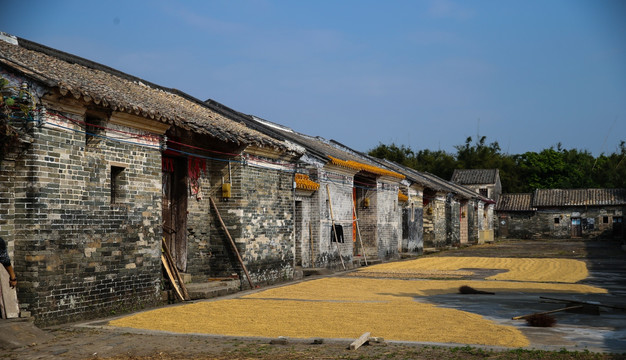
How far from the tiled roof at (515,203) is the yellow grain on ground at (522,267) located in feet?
104

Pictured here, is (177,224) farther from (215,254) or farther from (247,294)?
(247,294)

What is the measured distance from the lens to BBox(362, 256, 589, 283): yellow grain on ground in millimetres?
16859

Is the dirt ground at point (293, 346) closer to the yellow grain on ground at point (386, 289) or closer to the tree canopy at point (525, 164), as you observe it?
the yellow grain on ground at point (386, 289)

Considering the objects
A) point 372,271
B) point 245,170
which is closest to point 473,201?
point 372,271

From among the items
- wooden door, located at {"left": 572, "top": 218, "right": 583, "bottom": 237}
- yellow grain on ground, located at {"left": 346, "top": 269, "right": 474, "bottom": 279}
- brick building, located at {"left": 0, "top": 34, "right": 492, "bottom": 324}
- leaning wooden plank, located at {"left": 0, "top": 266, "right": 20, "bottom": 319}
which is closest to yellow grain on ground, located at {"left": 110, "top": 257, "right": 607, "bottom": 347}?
brick building, located at {"left": 0, "top": 34, "right": 492, "bottom": 324}

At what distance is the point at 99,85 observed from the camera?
11266 millimetres

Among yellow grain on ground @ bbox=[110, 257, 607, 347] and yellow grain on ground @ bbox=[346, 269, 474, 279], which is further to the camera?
yellow grain on ground @ bbox=[346, 269, 474, 279]

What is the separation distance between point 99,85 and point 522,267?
14494mm

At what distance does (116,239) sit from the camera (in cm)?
1078

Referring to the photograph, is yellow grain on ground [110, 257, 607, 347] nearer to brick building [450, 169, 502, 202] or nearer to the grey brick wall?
the grey brick wall

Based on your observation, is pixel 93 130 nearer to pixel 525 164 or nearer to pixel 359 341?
pixel 359 341

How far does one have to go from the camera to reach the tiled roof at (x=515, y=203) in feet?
177

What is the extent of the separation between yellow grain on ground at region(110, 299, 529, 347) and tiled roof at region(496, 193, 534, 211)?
149 feet

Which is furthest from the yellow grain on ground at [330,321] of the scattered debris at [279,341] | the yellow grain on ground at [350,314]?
the scattered debris at [279,341]
